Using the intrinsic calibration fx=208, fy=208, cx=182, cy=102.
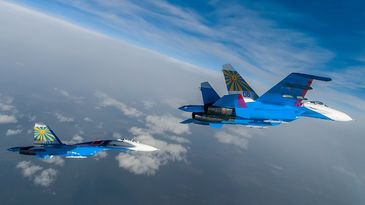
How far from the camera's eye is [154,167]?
16550 centimetres

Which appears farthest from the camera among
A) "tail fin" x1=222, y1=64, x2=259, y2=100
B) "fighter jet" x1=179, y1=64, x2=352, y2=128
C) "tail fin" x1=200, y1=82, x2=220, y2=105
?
"tail fin" x1=222, y1=64, x2=259, y2=100

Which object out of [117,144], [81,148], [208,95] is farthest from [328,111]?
[81,148]

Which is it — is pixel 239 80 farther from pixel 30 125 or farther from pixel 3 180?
pixel 30 125

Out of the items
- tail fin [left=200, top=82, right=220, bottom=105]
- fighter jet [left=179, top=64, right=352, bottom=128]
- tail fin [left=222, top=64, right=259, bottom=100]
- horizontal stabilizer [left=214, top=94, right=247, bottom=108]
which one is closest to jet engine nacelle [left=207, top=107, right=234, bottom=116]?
fighter jet [left=179, top=64, right=352, bottom=128]

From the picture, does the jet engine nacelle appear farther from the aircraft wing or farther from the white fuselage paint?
the white fuselage paint

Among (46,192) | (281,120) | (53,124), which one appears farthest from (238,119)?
(53,124)

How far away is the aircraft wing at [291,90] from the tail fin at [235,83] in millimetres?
1958

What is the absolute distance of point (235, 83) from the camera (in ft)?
59.6

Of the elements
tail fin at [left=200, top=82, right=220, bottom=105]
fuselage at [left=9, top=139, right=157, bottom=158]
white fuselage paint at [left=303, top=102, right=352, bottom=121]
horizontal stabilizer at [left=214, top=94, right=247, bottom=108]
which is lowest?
fuselage at [left=9, top=139, right=157, bottom=158]

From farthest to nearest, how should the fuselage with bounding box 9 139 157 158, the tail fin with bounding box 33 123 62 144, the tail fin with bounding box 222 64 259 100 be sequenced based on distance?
1. the tail fin with bounding box 33 123 62 144
2. the fuselage with bounding box 9 139 157 158
3. the tail fin with bounding box 222 64 259 100

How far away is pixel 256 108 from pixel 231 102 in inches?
105

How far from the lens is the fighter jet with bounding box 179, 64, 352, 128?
1461 centimetres

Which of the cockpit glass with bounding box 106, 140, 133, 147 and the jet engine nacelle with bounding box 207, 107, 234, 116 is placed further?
the cockpit glass with bounding box 106, 140, 133, 147

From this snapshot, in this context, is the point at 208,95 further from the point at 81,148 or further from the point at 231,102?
the point at 81,148
